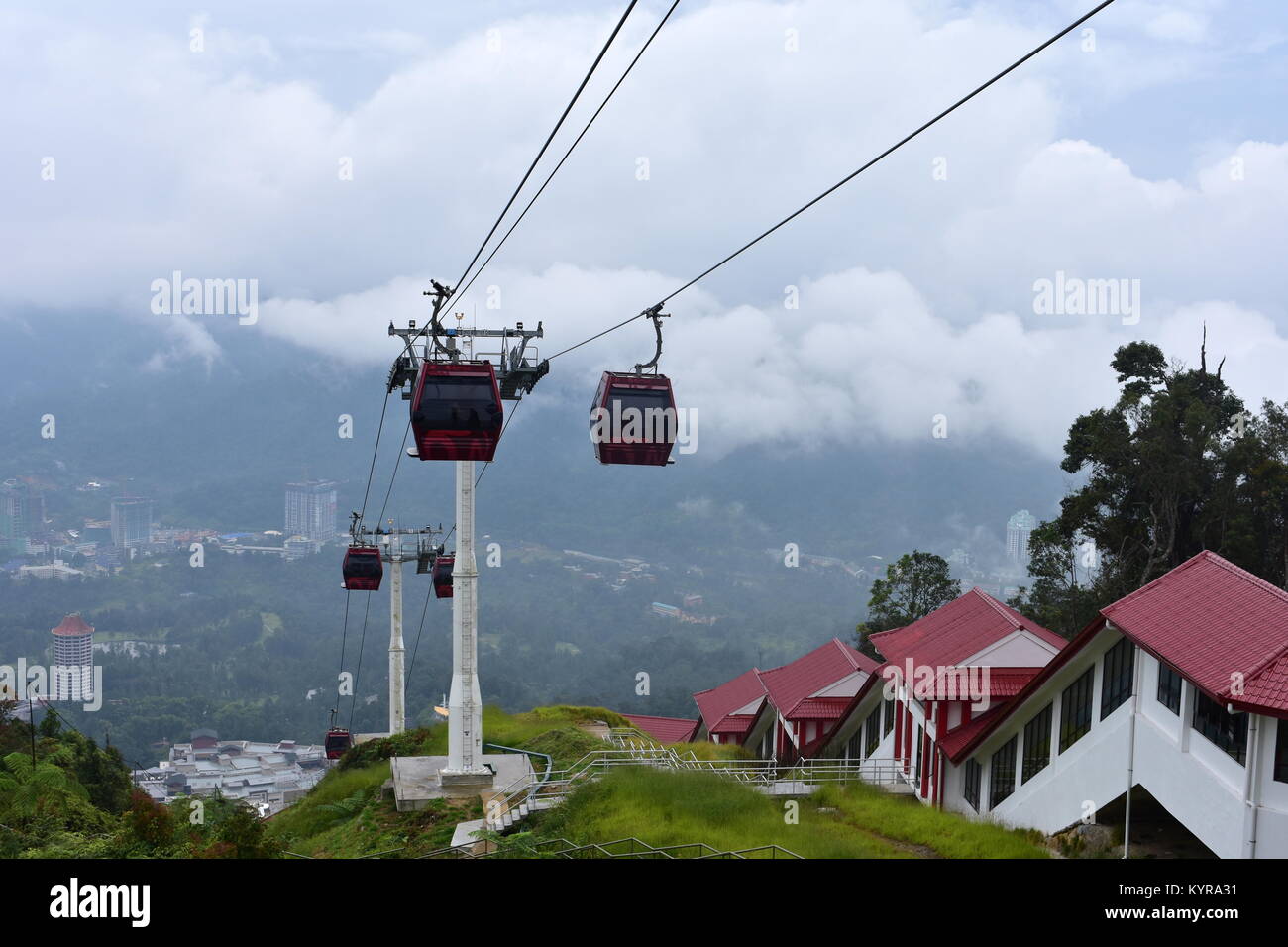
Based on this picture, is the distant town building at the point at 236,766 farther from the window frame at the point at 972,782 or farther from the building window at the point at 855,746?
the window frame at the point at 972,782

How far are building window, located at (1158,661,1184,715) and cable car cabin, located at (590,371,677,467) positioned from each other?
859cm

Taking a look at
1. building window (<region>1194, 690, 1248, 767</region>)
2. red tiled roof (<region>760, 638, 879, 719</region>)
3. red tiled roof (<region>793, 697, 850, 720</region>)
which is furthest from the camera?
red tiled roof (<region>760, 638, 879, 719</region>)

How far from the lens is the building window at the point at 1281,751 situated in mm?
13853

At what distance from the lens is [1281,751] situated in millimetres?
13906

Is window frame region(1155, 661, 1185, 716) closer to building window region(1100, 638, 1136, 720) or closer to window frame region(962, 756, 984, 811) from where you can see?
building window region(1100, 638, 1136, 720)

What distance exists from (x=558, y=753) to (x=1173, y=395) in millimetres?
29647

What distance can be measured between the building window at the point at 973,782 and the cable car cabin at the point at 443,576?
16.1 m

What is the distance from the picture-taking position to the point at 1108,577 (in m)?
43.0

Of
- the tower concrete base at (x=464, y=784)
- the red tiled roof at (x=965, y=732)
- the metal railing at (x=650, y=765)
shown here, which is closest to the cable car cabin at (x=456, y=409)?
the metal railing at (x=650, y=765)

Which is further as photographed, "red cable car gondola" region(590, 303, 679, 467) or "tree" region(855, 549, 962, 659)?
"tree" region(855, 549, 962, 659)

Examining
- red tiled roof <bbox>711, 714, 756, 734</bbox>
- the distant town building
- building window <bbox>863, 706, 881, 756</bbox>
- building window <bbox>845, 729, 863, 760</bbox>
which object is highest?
building window <bbox>863, 706, 881, 756</bbox>

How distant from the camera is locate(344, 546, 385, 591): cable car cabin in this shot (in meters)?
34.2

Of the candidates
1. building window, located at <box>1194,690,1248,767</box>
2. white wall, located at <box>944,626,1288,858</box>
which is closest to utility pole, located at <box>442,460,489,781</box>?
white wall, located at <box>944,626,1288,858</box>
